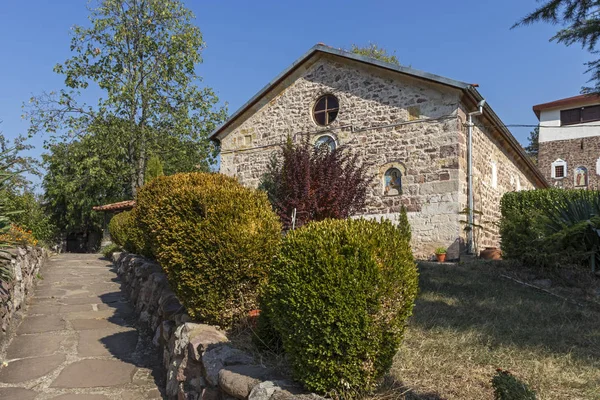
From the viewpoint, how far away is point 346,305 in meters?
2.29

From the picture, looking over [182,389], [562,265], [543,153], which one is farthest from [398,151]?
[543,153]

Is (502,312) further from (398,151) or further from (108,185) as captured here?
(108,185)

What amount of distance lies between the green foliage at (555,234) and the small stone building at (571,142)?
2415cm

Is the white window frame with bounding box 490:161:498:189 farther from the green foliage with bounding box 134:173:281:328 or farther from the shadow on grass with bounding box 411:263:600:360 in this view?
the green foliage with bounding box 134:173:281:328

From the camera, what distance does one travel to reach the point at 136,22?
68.2 ft

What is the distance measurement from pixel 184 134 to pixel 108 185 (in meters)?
4.65

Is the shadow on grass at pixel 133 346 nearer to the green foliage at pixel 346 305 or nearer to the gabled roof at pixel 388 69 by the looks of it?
the green foliage at pixel 346 305

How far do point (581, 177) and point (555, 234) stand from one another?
1060 inches

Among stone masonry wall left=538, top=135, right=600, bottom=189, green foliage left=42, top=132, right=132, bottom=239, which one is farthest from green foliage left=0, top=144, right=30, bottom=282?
stone masonry wall left=538, top=135, right=600, bottom=189

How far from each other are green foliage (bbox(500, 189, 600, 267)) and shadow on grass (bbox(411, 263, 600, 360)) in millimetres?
840

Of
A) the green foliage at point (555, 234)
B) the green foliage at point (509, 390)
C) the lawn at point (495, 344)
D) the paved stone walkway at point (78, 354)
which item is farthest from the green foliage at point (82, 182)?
the green foliage at point (509, 390)

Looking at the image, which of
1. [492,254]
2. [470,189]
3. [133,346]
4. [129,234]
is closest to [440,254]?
[492,254]

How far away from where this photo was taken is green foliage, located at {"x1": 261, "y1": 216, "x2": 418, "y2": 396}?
90.4 inches

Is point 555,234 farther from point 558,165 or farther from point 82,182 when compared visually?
point 558,165
